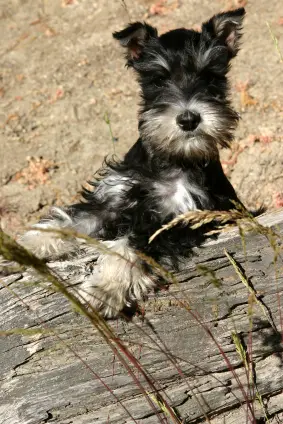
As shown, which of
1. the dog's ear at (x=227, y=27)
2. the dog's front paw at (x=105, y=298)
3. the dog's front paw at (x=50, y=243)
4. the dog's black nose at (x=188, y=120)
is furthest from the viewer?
the dog's ear at (x=227, y=27)

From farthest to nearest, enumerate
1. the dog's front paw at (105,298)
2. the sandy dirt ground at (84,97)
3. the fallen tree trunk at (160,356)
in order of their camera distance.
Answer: the sandy dirt ground at (84,97), the dog's front paw at (105,298), the fallen tree trunk at (160,356)

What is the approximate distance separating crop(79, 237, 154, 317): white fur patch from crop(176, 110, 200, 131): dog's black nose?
84 centimetres

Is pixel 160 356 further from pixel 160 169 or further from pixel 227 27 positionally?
pixel 227 27

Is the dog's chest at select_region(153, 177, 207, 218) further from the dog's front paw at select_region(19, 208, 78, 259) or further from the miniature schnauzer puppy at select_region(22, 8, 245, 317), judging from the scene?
the dog's front paw at select_region(19, 208, 78, 259)

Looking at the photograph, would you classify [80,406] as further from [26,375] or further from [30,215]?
[30,215]

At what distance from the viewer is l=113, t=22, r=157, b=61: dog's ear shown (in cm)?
417

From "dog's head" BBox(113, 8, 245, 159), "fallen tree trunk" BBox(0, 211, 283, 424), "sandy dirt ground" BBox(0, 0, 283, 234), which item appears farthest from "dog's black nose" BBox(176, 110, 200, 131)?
"sandy dirt ground" BBox(0, 0, 283, 234)

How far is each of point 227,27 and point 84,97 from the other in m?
3.83

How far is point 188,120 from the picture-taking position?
12.2ft

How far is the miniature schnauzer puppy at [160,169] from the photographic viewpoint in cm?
374

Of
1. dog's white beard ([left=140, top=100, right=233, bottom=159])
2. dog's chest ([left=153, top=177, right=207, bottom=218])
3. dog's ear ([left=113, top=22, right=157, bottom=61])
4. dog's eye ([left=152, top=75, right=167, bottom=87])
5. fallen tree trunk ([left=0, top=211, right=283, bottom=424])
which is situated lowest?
fallen tree trunk ([left=0, top=211, right=283, bottom=424])

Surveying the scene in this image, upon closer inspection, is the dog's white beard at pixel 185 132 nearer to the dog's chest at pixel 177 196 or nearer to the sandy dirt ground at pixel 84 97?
the dog's chest at pixel 177 196

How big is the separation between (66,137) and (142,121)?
11.6ft

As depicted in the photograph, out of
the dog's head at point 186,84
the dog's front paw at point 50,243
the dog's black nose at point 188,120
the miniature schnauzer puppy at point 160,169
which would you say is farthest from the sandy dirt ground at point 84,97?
the dog's black nose at point 188,120
